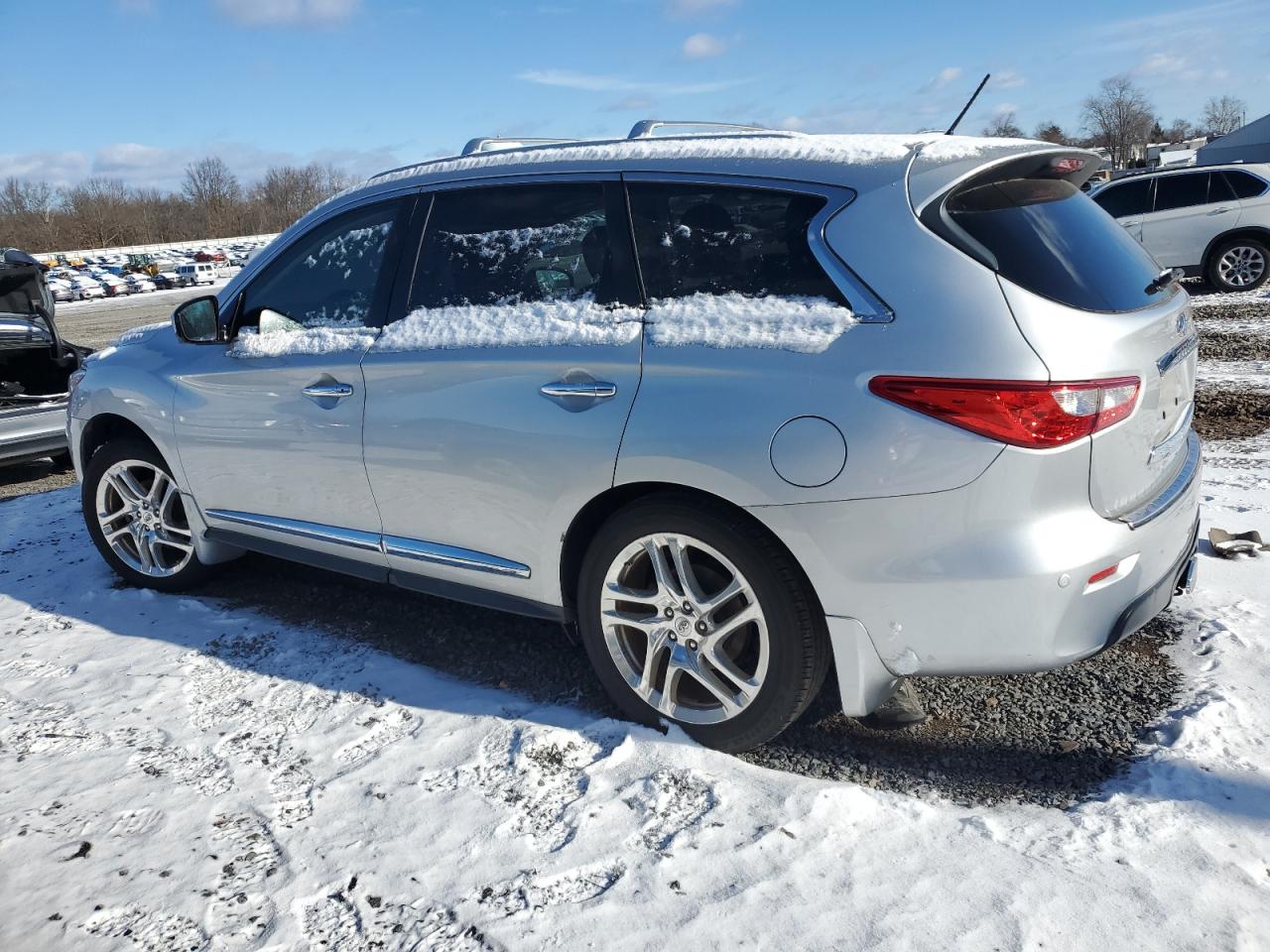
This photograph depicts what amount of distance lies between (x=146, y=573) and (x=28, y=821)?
6.52 feet

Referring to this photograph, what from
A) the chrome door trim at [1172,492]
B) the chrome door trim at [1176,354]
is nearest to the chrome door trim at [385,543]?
the chrome door trim at [1172,492]

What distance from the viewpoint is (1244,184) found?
13.1 m

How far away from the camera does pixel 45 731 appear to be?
336 cm

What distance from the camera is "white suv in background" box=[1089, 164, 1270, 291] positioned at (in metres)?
13.1

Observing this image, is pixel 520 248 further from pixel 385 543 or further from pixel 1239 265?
pixel 1239 265

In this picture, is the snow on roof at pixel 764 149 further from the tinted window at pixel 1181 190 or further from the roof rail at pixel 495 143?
the tinted window at pixel 1181 190

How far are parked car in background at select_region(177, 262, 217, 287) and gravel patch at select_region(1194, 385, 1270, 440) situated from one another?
57850 millimetres

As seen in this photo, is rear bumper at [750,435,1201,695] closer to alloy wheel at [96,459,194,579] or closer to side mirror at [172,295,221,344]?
side mirror at [172,295,221,344]

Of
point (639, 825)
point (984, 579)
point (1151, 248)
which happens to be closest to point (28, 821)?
point (639, 825)

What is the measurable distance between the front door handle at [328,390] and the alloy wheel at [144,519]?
3.99 feet

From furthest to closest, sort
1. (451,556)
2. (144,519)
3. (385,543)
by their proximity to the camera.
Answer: (144,519) → (385,543) → (451,556)

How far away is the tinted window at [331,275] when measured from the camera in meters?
3.67

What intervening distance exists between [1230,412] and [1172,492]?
5241 mm

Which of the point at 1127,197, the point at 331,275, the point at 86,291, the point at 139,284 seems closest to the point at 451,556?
the point at 331,275
